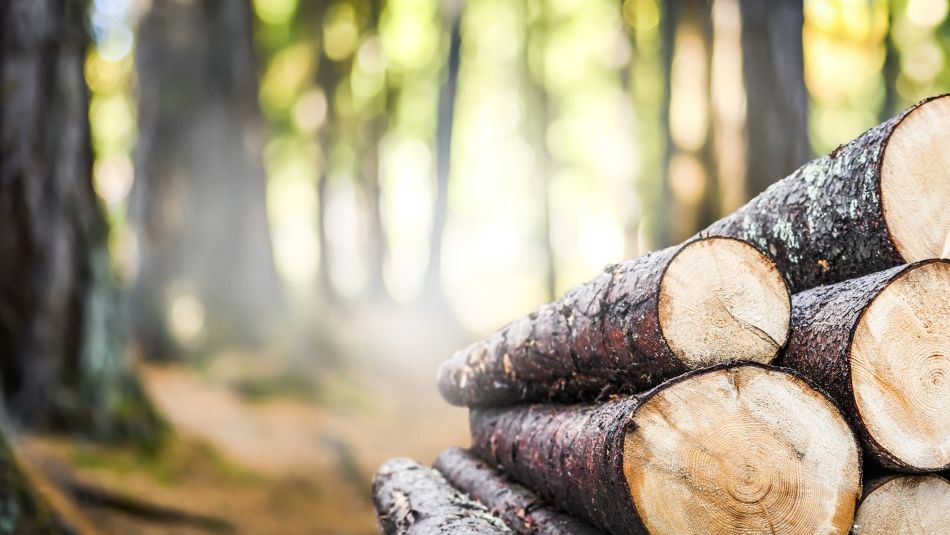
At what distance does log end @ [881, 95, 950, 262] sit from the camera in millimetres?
2438

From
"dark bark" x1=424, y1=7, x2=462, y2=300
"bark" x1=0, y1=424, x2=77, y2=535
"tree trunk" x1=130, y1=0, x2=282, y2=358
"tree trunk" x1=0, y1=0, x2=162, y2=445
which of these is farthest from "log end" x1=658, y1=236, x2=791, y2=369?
"dark bark" x1=424, y1=7, x2=462, y2=300

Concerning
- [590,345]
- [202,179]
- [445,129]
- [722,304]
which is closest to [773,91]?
[590,345]

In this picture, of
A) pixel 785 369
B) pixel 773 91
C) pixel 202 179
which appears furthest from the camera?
pixel 202 179

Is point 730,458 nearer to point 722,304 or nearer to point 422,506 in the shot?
point 722,304

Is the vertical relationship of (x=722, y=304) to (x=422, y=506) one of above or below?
above

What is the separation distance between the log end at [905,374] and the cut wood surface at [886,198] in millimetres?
234

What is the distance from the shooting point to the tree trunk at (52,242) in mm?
6125

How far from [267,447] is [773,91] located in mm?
6562

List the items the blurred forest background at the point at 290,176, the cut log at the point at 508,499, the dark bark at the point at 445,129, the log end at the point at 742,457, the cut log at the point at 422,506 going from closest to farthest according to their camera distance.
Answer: the log end at the point at 742,457, the cut log at the point at 508,499, the cut log at the point at 422,506, the blurred forest background at the point at 290,176, the dark bark at the point at 445,129

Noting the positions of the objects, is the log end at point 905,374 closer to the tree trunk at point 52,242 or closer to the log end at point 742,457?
the log end at point 742,457

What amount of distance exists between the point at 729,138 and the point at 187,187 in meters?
8.86

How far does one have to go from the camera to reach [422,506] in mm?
3240

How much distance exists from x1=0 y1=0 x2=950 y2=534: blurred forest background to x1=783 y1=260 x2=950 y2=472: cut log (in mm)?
4432

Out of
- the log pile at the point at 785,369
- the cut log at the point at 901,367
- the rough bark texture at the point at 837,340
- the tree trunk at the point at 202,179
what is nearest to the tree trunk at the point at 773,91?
the log pile at the point at 785,369
